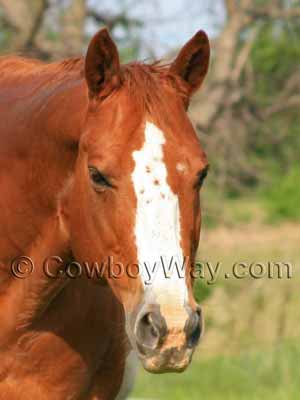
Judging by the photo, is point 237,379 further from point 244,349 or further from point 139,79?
point 139,79

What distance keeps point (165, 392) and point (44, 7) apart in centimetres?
482

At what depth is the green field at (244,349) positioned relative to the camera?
864 cm

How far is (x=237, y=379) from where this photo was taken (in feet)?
29.9

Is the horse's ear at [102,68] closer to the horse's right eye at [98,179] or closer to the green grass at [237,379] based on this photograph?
the horse's right eye at [98,179]

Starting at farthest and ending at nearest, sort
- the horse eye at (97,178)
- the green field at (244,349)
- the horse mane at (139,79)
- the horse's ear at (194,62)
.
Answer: the green field at (244,349), the horse's ear at (194,62), the horse mane at (139,79), the horse eye at (97,178)

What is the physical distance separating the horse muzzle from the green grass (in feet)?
14.9

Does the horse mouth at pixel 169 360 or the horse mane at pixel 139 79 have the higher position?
the horse mane at pixel 139 79

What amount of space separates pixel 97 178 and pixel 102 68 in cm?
46

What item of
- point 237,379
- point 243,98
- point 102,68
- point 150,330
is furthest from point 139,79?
point 243,98

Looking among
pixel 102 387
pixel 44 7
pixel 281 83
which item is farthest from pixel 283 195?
pixel 102 387

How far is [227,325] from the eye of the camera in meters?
11.0

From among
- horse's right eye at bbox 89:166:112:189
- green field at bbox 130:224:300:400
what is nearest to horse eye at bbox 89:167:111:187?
horse's right eye at bbox 89:166:112:189

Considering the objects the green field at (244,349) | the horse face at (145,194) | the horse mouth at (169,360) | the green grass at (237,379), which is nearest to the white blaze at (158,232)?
the horse face at (145,194)

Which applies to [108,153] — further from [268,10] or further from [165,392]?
[268,10]
